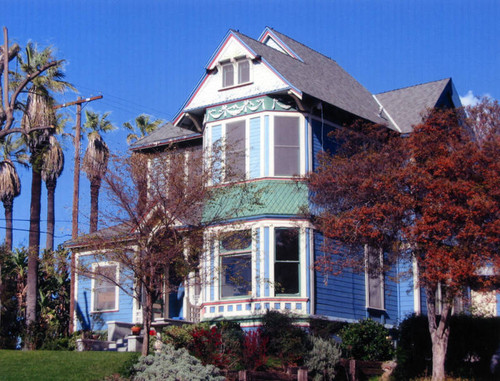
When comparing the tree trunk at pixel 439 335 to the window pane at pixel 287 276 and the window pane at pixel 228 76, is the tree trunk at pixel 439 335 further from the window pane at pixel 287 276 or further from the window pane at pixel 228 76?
the window pane at pixel 228 76

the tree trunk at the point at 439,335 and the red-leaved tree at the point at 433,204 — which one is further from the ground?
the red-leaved tree at the point at 433,204

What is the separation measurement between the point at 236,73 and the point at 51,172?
761 inches

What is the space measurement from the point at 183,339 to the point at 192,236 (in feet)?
9.76

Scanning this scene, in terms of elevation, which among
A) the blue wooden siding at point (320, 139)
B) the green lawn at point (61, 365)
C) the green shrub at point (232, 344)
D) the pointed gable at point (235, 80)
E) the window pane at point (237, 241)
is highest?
the pointed gable at point (235, 80)

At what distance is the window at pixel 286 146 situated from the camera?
23562mm

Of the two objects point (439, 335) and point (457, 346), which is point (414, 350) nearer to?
point (457, 346)

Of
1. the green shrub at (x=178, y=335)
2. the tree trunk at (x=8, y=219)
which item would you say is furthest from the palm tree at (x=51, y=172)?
the green shrub at (x=178, y=335)

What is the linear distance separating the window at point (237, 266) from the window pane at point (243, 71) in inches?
225

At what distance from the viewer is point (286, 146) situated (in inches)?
933

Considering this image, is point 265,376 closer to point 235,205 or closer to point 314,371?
point 314,371

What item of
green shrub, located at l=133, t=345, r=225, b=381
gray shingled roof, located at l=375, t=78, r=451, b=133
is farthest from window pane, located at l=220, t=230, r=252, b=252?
gray shingled roof, located at l=375, t=78, r=451, b=133

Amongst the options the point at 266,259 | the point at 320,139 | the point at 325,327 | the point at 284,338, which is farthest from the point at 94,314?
the point at 284,338

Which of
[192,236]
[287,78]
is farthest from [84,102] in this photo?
[192,236]

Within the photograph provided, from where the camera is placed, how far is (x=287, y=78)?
77.8 ft
